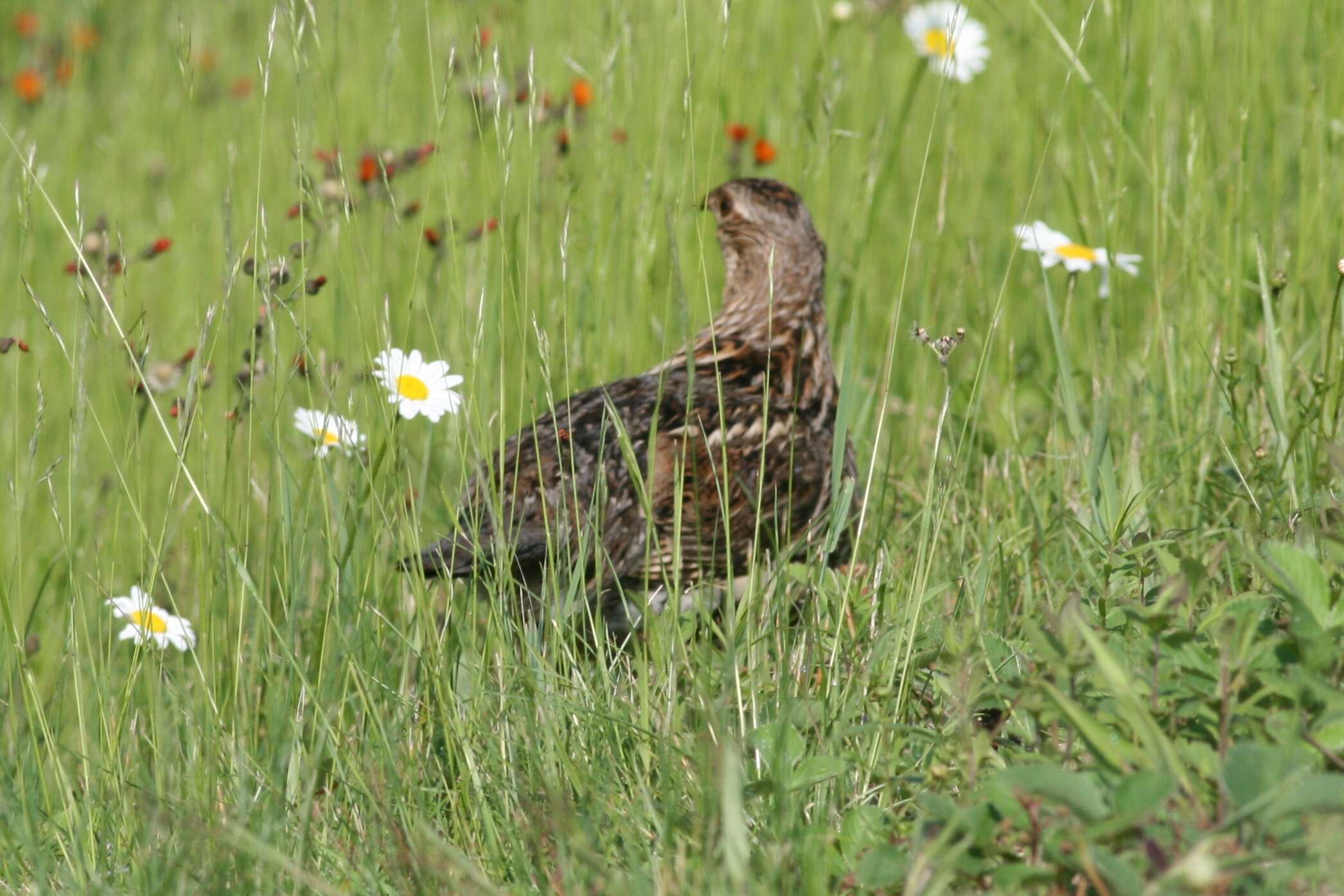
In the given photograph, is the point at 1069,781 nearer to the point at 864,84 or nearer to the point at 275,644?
the point at 275,644

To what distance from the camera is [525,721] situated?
2.18 metres

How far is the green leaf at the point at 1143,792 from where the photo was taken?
1.52 meters

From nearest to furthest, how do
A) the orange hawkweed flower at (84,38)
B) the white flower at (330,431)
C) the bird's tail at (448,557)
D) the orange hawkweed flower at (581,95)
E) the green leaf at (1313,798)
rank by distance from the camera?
the green leaf at (1313,798) < the white flower at (330,431) < the bird's tail at (448,557) < the orange hawkweed flower at (581,95) < the orange hawkweed flower at (84,38)

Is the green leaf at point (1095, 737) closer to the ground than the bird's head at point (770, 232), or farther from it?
closer to the ground

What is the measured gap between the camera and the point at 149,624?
99.3 inches

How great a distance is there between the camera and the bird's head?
3.88m

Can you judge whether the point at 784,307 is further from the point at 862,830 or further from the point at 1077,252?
the point at 862,830

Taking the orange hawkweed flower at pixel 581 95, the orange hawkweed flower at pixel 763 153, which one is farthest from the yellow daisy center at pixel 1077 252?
the orange hawkweed flower at pixel 581 95

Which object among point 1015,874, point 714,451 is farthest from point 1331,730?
point 714,451

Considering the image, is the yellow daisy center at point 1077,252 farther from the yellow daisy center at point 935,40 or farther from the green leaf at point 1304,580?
the green leaf at point 1304,580

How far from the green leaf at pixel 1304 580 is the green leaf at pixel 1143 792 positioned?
0.35 metres

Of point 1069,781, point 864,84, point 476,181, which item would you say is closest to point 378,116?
point 476,181

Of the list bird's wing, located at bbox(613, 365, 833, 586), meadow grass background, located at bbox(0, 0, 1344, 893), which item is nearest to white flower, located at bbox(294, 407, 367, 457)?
meadow grass background, located at bbox(0, 0, 1344, 893)

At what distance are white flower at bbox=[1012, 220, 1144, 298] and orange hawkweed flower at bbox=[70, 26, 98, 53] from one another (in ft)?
17.3
